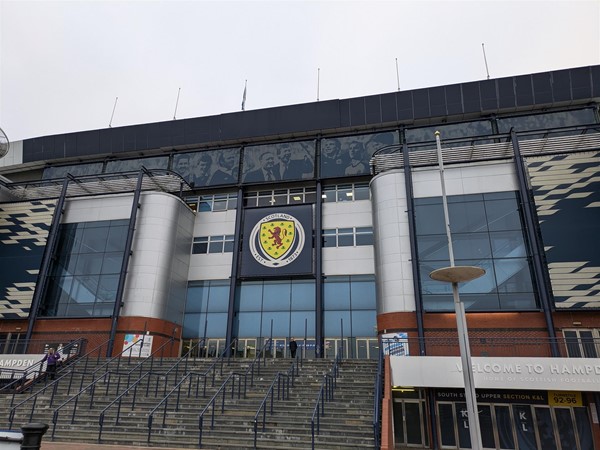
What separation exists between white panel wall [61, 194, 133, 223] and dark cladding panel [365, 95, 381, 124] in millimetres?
17533

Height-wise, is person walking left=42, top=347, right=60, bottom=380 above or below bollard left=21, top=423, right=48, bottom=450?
above

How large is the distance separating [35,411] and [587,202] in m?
26.6

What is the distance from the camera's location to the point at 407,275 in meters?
23.2

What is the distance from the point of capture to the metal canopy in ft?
98.4

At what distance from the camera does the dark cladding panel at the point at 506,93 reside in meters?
28.6

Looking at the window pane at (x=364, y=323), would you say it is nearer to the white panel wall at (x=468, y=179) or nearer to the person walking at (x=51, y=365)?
the white panel wall at (x=468, y=179)

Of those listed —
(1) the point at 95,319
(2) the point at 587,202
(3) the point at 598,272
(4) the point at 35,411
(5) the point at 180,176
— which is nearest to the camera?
(4) the point at 35,411

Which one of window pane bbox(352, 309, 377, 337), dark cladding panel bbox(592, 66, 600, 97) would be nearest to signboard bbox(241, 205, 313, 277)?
window pane bbox(352, 309, 377, 337)

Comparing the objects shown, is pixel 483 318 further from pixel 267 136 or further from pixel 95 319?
pixel 95 319

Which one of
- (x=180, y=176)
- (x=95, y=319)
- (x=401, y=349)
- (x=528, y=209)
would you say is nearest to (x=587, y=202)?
(x=528, y=209)

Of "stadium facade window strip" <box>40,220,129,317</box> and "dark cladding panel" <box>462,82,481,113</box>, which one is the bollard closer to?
"stadium facade window strip" <box>40,220,129,317</box>

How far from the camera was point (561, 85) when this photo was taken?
28.0 m

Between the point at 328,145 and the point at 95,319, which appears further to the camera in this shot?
the point at 328,145

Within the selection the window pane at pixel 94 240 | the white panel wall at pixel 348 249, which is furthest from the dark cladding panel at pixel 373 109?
the window pane at pixel 94 240
